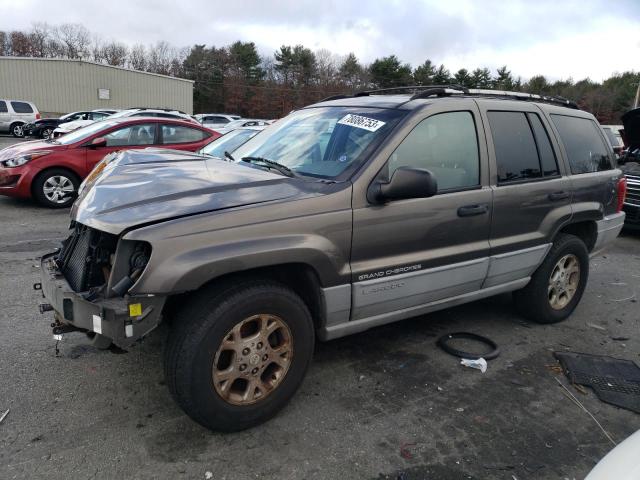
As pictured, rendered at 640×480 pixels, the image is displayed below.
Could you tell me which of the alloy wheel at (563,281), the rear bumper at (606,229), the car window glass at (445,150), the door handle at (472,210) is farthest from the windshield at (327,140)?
the rear bumper at (606,229)

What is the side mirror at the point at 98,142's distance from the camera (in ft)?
28.2

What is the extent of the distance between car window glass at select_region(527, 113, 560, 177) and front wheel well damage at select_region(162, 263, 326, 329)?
2.36 m

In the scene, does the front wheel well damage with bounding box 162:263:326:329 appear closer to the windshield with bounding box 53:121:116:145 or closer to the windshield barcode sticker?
the windshield barcode sticker

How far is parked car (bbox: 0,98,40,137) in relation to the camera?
24094 millimetres

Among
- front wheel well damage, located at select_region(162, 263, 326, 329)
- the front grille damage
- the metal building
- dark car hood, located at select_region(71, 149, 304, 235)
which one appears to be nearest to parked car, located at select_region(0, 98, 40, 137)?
the metal building

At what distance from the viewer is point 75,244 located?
2.93m

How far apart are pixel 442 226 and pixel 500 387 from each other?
120 centimetres

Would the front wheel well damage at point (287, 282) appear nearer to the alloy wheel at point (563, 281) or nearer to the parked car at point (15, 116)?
the alloy wheel at point (563, 281)

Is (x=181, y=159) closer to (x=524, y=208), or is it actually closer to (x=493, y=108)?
(x=493, y=108)

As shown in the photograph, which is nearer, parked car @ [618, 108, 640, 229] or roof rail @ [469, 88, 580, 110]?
roof rail @ [469, 88, 580, 110]

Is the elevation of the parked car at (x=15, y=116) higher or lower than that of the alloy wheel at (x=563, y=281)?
higher

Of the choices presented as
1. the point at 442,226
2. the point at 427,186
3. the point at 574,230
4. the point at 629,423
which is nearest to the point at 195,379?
the point at 427,186

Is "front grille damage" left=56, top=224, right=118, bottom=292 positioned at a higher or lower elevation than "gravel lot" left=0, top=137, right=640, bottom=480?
higher

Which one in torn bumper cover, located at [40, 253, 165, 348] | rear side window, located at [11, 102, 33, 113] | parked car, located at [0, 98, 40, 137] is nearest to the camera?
torn bumper cover, located at [40, 253, 165, 348]
